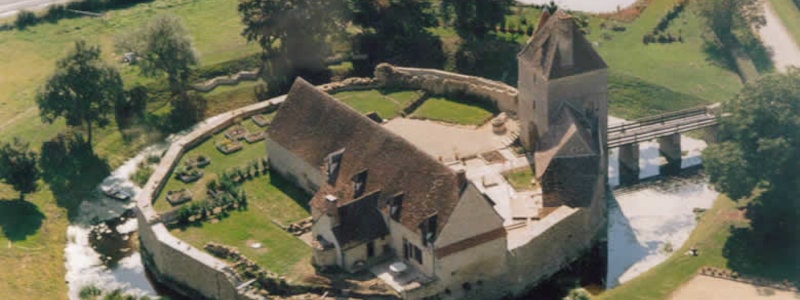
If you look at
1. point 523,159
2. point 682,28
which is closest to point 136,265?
point 523,159

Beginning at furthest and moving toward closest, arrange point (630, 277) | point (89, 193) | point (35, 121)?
point (35, 121), point (89, 193), point (630, 277)

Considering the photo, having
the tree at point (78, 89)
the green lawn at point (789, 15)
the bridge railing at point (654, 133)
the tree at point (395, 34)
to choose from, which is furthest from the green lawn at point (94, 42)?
the green lawn at point (789, 15)

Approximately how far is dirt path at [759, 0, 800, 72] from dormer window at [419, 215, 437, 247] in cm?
5067

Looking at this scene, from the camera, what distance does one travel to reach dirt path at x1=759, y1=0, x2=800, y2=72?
4747 inches

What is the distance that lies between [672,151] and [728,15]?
2219 cm

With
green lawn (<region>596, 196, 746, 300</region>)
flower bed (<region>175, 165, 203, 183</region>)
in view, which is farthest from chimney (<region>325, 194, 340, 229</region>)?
green lawn (<region>596, 196, 746, 300</region>)

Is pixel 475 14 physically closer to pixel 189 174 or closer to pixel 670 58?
pixel 670 58

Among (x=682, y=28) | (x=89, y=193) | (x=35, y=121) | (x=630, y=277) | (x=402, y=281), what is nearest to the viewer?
(x=402, y=281)

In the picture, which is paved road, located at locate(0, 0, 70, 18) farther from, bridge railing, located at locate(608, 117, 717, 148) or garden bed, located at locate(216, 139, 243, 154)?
bridge railing, located at locate(608, 117, 717, 148)

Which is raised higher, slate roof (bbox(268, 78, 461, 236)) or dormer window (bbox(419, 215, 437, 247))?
slate roof (bbox(268, 78, 461, 236))

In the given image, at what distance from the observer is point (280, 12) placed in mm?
119188

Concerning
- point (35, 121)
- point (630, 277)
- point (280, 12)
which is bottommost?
point (630, 277)

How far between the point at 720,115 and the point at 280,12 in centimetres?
4463

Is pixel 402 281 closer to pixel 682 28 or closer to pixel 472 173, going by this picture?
pixel 472 173
